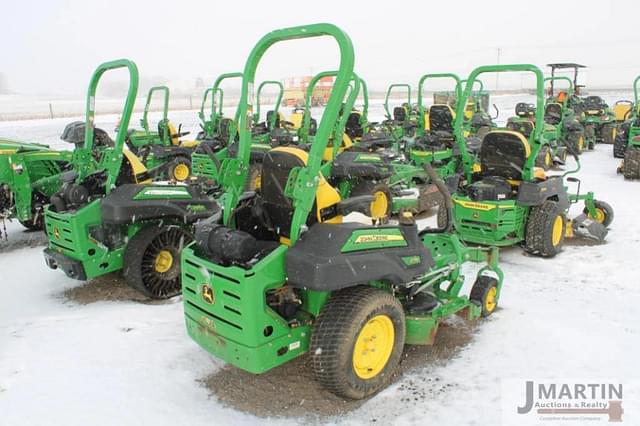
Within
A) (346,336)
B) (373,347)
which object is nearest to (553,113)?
(373,347)

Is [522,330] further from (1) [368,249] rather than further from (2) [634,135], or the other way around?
(2) [634,135]

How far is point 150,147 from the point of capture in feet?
38.9

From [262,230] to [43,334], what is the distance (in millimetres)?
2210

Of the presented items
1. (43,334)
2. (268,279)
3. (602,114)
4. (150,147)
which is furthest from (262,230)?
(602,114)

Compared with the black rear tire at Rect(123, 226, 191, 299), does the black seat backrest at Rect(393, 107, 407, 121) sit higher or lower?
higher

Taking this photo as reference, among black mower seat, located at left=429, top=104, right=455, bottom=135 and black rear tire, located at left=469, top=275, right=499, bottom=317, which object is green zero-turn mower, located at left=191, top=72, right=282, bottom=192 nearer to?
black mower seat, located at left=429, top=104, right=455, bottom=135

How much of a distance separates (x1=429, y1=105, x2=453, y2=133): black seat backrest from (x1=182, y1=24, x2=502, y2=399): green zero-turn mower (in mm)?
8427

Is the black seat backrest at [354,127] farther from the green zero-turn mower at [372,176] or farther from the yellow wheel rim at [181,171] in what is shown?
the yellow wheel rim at [181,171]

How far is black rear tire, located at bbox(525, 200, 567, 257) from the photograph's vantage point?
20.7 ft


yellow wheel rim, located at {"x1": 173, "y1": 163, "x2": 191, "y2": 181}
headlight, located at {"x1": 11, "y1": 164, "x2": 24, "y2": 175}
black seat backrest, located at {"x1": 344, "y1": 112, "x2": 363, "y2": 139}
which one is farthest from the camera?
black seat backrest, located at {"x1": 344, "y1": 112, "x2": 363, "y2": 139}

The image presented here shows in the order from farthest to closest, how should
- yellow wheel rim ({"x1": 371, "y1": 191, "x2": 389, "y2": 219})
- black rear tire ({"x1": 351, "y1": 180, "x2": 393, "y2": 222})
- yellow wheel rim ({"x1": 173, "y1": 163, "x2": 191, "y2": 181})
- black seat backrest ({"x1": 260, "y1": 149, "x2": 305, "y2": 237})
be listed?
yellow wheel rim ({"x1": 173, "y1": 163, "x2": 191, "y2": 181}) < yellow wheel rim ({"x1": 371, "y1": 191, "x2": 389, "y2": 219}) < black rear tire ({"x1": 351, "y1": 180, "x2": 393, "y2": 222}) < black seat backrest ({"x1": 260, "y1": 149, "x2": 305, "y2": 237})

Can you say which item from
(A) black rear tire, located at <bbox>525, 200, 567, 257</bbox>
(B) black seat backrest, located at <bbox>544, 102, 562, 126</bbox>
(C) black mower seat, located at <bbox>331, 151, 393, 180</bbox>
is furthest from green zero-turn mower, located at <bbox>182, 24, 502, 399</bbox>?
(B) black seat backrest, located at <bbox>544, 102, 562, 126</bbox>

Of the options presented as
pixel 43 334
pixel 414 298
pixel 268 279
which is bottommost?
pixel 43 334

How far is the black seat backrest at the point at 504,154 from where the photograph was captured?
660 centimetres
